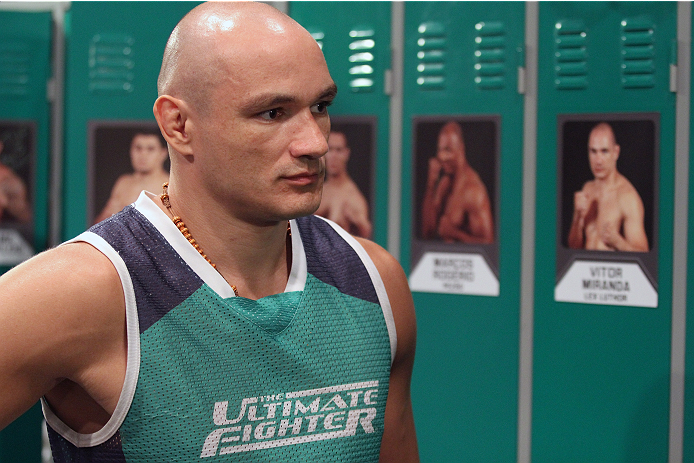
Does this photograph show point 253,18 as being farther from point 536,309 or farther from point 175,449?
point 536,309

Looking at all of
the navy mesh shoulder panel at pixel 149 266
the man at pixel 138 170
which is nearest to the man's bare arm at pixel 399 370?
the navy mesh shoulder panel at pixel 149 266

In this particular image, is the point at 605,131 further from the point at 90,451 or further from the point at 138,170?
the point at 90,451

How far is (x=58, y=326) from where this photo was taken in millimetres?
925

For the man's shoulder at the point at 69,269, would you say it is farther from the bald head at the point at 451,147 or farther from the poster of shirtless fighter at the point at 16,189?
the poster of shirtless fighter at the point at 16,189

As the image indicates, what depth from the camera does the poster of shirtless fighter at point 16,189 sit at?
2711 mm

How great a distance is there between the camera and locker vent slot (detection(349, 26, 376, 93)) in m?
2.46

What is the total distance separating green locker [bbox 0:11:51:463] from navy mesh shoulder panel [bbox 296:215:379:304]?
1.77 metres

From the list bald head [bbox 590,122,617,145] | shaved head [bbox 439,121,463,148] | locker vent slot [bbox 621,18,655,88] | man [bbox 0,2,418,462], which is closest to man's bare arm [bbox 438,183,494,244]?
shaved head [bbox 439,121,463,148]

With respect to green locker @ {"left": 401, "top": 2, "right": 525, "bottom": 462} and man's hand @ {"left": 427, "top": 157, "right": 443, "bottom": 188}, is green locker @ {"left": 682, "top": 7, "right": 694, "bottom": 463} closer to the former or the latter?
green locker @ {"left": 401, "top": 2, "right": 525, "bottom": 462}

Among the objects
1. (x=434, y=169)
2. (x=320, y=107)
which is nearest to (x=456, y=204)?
(x=434, y=169)

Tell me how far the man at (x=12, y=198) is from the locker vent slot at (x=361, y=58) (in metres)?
1.21

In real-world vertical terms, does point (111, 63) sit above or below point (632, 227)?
above

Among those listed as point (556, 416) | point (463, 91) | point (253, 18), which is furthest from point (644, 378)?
point (253, 18)

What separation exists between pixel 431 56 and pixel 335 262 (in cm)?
134
